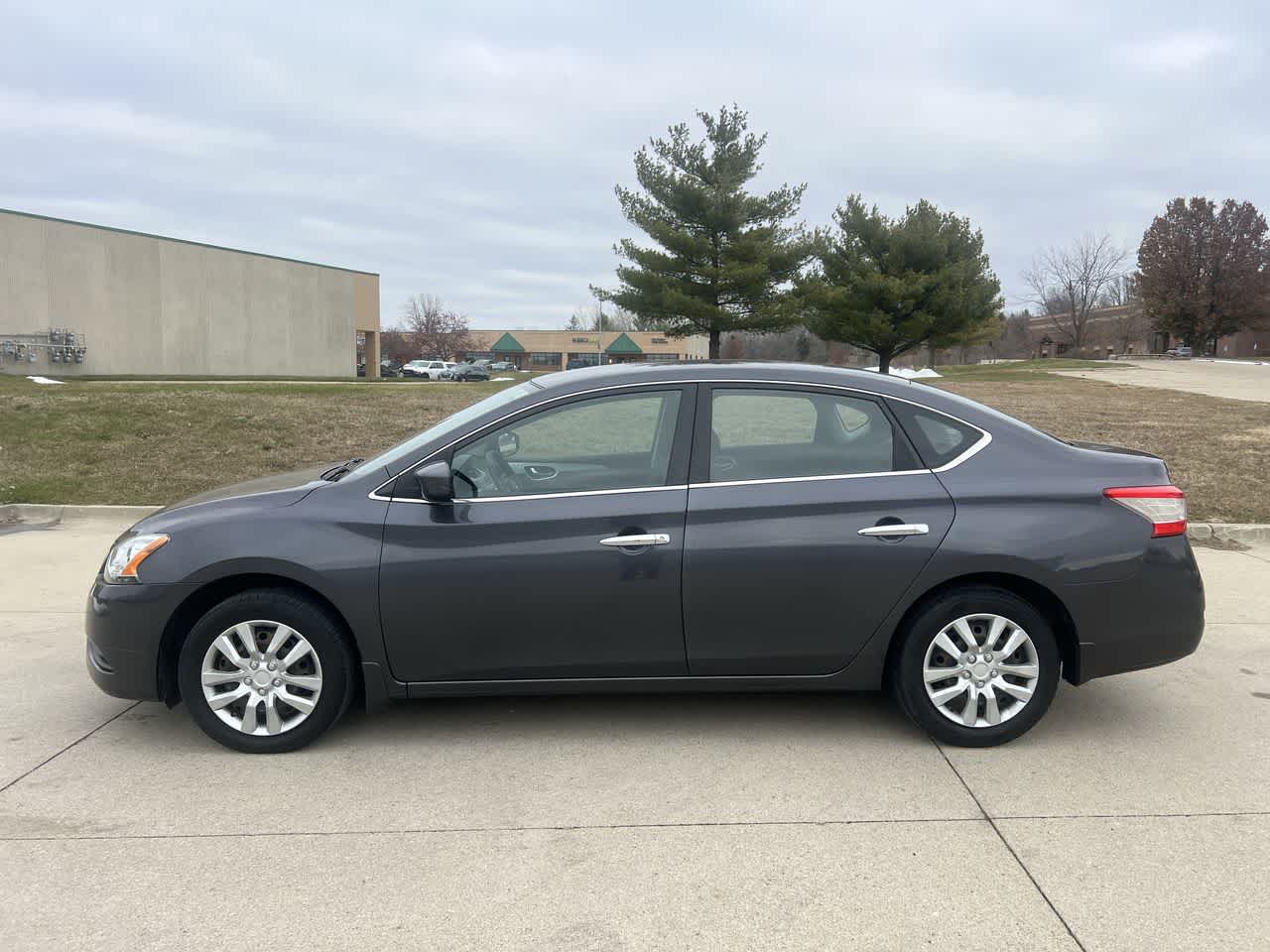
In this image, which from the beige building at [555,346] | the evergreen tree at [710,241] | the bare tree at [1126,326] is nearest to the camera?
the evergreen tree at [710,241]

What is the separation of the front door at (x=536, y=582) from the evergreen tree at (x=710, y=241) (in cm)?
3118

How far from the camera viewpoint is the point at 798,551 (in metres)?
3.97

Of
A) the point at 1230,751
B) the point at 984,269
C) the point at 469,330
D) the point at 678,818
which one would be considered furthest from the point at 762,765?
the point at 469,330

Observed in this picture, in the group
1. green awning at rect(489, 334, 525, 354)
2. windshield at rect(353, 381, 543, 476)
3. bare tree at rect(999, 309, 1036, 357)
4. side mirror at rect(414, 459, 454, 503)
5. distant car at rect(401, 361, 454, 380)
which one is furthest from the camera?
bare tree at rect(999, 309, 1036, 357)

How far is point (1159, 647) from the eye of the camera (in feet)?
13.5

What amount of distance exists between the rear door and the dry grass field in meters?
6.13

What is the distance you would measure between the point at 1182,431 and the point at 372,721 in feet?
46.9

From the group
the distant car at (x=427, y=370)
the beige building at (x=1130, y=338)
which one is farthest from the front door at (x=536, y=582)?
the beige building at (x=1130, y=338)

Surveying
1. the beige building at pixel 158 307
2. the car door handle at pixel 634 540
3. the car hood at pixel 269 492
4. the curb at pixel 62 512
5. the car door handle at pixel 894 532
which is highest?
the beige building at pixel 158 307

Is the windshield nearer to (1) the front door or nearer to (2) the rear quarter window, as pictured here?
(1) the front door

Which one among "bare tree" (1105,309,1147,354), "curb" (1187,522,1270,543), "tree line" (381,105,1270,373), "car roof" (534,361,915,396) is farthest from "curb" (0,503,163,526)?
"bare tree" (1105,309,1147,354)

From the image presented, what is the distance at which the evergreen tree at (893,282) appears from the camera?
40.2 meters

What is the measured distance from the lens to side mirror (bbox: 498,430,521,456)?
417 cm

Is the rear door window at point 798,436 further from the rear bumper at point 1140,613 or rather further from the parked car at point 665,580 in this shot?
the rear bumper at point 1140,613
